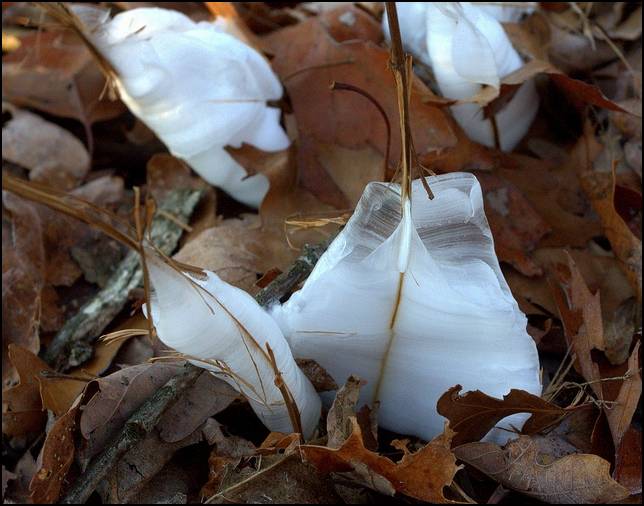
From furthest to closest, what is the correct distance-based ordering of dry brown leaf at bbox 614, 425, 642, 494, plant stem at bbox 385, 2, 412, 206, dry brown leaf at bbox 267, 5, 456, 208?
dry brown leaf at bbox 267, 5, 456, 208 < dry brown leaf at bbox 614, 425, 642, 494 < plant stem at bbox 385, 2, 412, 206

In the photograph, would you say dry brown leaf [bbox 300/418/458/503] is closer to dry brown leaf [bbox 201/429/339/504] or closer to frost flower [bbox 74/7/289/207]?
dry brown leaf [bbox 201/429/339/504]

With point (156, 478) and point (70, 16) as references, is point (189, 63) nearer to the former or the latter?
Answer: point (70, 16)

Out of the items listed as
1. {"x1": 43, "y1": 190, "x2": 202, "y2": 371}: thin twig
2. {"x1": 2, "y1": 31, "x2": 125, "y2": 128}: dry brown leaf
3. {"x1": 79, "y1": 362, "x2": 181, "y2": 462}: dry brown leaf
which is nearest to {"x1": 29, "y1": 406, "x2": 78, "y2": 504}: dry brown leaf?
{"x1": 79, "y1": 362, "x2": 181, "y2": 462}: dry brown leaf

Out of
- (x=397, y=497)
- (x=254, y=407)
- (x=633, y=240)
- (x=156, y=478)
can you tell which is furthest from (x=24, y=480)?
(x=633, y=240)

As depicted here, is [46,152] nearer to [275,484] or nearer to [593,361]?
[275,484]

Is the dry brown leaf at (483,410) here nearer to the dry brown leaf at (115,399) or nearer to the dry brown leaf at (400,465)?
the dry brown leaf at (400,465)

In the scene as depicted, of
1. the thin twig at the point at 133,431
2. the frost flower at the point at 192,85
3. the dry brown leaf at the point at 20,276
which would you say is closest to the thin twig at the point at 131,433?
the thin twig at the point at 133,431
